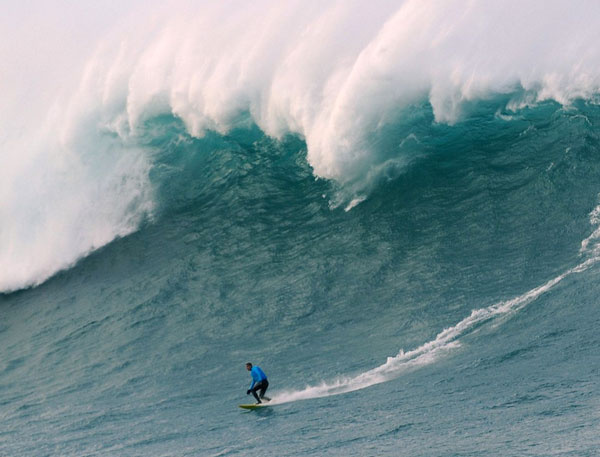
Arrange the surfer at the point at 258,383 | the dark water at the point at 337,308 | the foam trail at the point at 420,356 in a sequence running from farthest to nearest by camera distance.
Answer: the surfer at the point at 258,383 → the foam trail at the point at 420,356 → the dark water at the point at 337,308

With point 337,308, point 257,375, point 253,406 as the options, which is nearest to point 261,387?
point 257,375

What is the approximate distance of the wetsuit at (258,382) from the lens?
12812mm

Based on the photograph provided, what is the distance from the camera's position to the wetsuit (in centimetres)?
1281

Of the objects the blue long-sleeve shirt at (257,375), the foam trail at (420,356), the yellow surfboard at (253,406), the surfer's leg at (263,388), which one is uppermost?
the blue long-sleeve shirt at (257,375)

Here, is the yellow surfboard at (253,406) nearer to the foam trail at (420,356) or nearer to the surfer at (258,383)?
the surfer at (258,383)

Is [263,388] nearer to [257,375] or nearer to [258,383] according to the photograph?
[258,383]

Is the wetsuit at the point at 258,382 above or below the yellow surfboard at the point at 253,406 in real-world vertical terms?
above

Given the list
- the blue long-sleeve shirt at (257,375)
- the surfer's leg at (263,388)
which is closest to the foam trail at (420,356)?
the surfer's leg at (263,388)

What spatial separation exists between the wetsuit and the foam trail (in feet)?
0.84

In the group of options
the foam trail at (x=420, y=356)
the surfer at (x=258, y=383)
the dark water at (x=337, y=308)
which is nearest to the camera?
the dark water at (x=337, y=308)

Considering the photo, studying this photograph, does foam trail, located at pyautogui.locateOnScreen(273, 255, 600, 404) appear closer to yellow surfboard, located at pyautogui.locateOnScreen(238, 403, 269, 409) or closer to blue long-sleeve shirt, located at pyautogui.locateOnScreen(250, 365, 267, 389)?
yellow surfboard, located at pyautogui.locateOnScreen(238, 403, 269, 409)

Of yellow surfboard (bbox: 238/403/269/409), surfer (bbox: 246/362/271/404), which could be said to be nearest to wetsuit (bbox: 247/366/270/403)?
surfer (bbox: 246/362/271/404)

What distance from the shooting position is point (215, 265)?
59.6 ft

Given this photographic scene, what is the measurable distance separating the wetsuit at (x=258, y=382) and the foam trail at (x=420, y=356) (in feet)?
0.84
